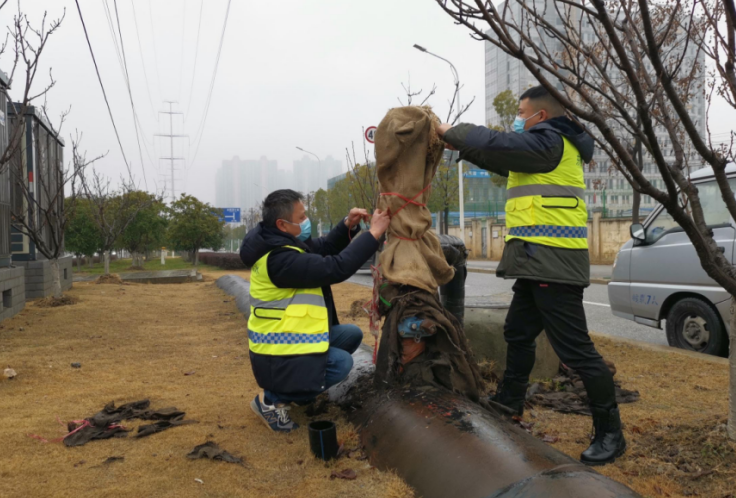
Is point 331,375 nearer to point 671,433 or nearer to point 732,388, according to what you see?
point 671,433

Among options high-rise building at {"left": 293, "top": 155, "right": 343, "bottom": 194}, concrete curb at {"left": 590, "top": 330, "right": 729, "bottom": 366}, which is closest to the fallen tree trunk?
concrete curb at {"left": 590, "top": 330, "right": 729, "bottom": 366}

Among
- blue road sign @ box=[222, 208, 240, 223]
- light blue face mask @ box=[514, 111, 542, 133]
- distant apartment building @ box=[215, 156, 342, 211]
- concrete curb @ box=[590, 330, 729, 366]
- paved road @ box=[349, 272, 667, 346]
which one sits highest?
distant apartment building @ box=[215, 156, 342, 211]

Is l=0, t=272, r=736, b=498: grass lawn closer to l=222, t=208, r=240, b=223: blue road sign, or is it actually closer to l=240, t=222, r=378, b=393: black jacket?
l=240, t=222, r=378, b=393: black jacket

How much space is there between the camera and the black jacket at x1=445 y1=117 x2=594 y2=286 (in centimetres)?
259

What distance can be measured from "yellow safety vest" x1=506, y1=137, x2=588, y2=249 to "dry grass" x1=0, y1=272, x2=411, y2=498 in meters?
1.36

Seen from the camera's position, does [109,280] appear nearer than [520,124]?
No

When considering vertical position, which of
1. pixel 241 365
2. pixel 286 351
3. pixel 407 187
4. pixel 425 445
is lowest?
pixel 241 365

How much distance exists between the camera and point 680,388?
13.1ft

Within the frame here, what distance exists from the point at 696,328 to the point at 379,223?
4.15m

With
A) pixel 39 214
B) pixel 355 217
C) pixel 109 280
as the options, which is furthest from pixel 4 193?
pixel 355 217

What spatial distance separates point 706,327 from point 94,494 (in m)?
5.36

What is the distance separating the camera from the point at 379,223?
9.46 ft

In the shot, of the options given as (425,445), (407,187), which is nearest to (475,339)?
(407,187)

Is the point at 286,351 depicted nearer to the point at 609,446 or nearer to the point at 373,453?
the point at 373,453
